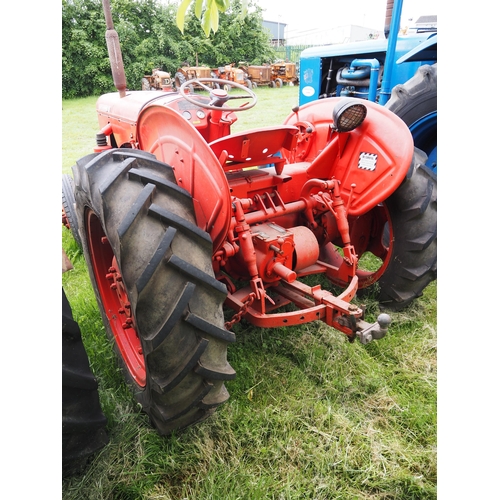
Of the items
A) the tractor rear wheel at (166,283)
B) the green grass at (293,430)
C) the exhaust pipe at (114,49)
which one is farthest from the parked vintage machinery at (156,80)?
the tractor rear wheel at (166,283)

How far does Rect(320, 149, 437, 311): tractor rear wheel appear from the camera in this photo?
251 centimetres

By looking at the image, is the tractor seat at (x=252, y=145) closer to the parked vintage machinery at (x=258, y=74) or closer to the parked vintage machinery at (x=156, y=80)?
the parked vintage machinery at (x=156, y=80)

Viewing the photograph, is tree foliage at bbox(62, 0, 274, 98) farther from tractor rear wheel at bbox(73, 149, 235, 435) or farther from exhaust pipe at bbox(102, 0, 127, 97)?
tractor rear wheel at bbox(73, 149, 235, 435)

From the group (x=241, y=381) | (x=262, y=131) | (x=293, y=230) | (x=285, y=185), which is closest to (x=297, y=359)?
(x=241, y=381)

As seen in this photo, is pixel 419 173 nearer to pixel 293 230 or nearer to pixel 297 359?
pixel 293 230

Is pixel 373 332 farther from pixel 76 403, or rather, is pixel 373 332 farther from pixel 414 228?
pixel 76 403

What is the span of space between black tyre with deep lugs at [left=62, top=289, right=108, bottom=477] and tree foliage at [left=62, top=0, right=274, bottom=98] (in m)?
17.6

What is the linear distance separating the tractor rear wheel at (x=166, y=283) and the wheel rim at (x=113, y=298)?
0.43 metres

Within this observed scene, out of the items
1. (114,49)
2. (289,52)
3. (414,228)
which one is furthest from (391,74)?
(289,52)

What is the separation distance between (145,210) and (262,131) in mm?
717

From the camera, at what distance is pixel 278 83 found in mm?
20094

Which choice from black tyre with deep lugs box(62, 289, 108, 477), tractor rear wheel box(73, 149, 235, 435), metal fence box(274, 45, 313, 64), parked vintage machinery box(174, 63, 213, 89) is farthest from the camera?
metal fence box(274, 45, 313, 64)

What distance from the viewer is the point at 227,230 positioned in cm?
181

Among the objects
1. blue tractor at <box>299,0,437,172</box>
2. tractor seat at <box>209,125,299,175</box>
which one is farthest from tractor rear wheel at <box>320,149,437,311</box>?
blue tractor at <box>299,0,437,172</box>
